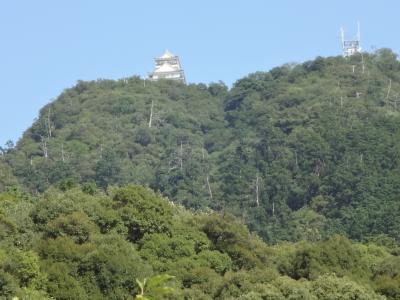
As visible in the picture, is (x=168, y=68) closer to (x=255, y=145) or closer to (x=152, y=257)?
(x=255, y=145)

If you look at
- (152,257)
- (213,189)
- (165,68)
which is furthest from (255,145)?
(152,257)

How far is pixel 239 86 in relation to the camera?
109m

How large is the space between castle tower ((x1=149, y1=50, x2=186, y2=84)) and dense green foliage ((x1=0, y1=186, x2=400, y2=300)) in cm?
7288

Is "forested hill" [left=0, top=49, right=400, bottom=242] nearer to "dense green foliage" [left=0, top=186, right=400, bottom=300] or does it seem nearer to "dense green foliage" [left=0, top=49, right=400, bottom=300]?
"dense green foliage" [left=0, top=49, right=400, bottom=300]

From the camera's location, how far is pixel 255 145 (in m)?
86.6

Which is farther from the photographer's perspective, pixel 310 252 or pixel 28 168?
pixel 28 168

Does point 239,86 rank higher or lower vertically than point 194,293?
higher

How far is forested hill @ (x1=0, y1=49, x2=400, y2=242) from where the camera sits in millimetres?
73750

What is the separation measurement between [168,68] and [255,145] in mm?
36460

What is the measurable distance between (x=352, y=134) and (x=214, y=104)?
3001 centimetres

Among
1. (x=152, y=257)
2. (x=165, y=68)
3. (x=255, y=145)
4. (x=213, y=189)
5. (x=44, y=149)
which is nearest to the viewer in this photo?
(x=152, y=257)

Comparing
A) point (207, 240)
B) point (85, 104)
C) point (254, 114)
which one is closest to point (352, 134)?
point (254, 114)

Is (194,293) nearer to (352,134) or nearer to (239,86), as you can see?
(352,134)

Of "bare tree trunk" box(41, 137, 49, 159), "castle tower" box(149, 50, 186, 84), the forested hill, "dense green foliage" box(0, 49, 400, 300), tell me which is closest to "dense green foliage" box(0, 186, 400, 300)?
"dense green foliage" box(0, 49, 400, 300)
